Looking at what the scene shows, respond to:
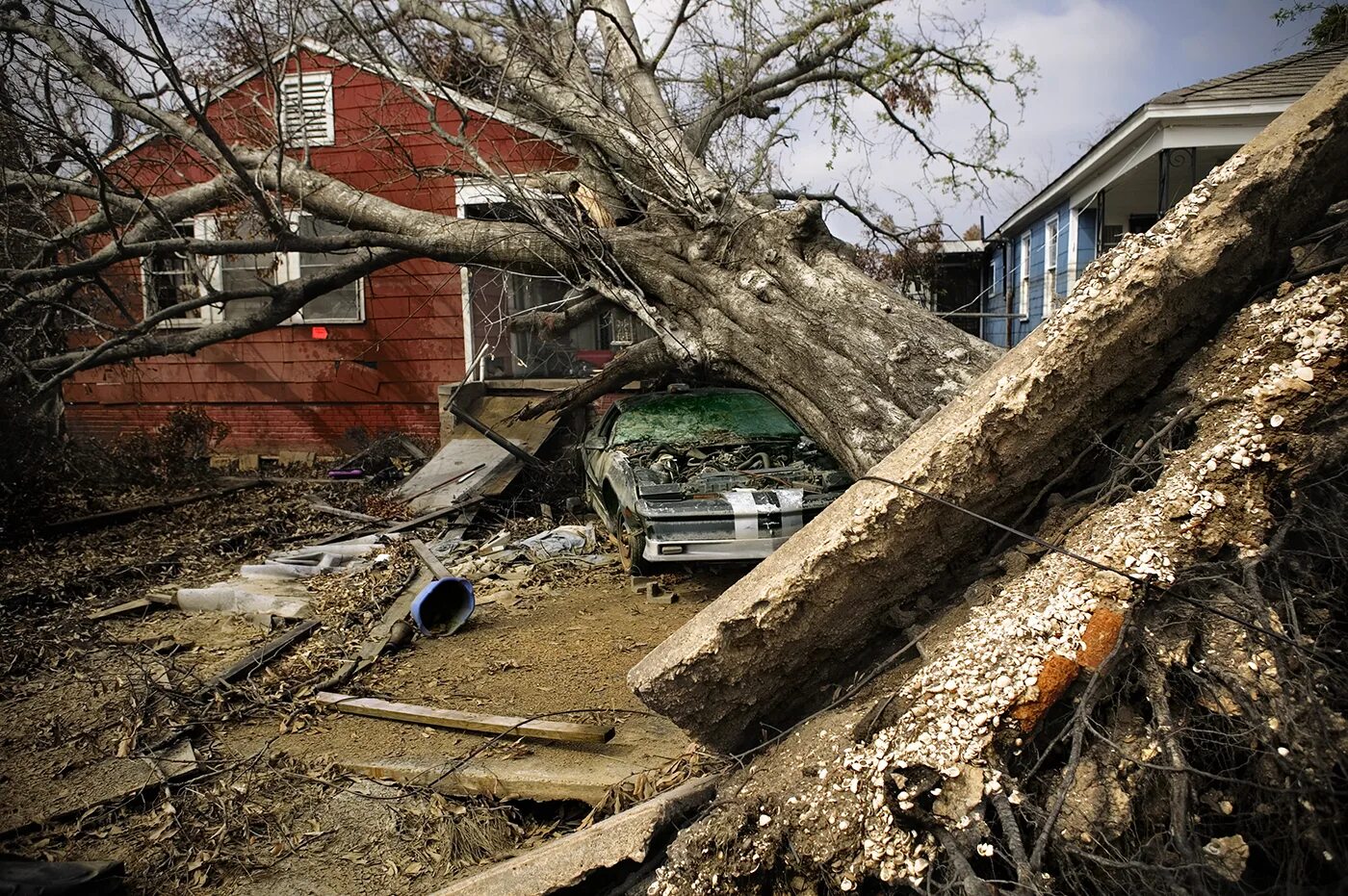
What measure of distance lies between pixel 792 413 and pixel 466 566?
3.36 metres

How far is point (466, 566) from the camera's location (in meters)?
8.07

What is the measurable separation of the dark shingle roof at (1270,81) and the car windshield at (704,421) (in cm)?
600

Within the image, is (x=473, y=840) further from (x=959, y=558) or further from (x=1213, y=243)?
(x=1213, y=243)

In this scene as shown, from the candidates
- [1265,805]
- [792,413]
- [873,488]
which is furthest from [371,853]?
[792,413]

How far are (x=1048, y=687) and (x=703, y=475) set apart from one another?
429 cm

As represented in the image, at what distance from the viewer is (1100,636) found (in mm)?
2646

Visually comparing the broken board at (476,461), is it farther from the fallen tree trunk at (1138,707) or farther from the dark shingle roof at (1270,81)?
the dark shingle roof at (1270,81)

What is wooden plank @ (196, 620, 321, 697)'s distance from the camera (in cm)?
542

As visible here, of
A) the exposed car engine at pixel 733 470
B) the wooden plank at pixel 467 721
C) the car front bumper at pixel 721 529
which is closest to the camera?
the wooden plank at pixel 467 721

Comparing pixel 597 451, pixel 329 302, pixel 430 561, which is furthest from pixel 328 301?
pixel 430 561

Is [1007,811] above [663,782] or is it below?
above

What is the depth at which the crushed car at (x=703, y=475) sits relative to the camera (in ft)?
20.3

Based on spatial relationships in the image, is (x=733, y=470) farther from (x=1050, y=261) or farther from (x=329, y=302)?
(x=1050, y=261)

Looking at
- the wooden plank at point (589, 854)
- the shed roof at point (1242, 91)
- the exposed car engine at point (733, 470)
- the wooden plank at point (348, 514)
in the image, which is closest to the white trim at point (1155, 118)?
the shed roof at point (1242, 91)
